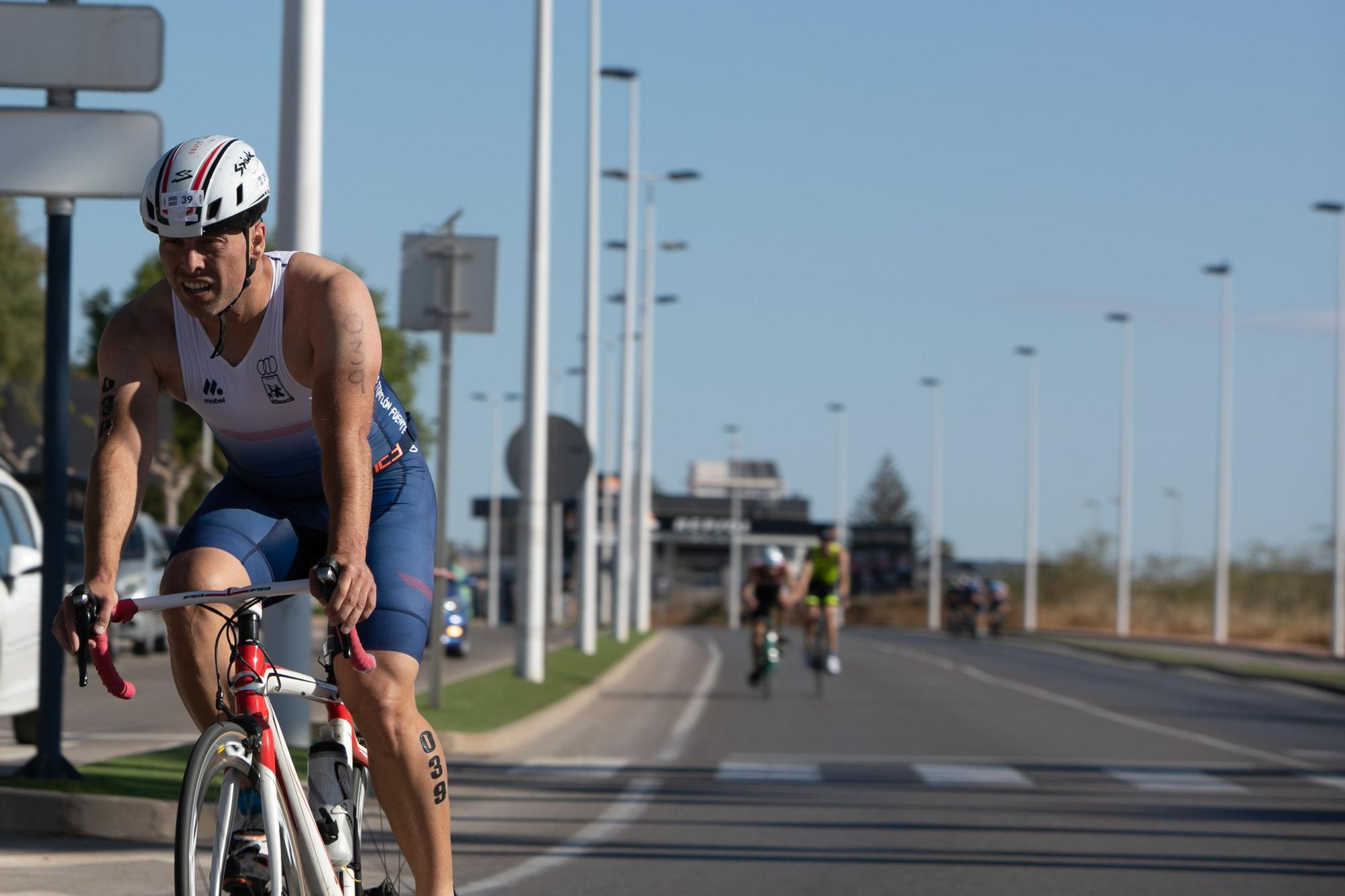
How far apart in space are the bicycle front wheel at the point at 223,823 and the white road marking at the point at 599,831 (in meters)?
3.28

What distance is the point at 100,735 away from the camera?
1325 cm

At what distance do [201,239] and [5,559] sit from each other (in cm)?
768

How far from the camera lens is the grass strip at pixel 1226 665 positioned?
97.2ft

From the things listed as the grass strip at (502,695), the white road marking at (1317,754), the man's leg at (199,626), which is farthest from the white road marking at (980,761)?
the man's leg at (199,626)

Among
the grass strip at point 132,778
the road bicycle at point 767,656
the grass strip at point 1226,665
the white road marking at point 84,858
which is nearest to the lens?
the white road marking at point 84,858

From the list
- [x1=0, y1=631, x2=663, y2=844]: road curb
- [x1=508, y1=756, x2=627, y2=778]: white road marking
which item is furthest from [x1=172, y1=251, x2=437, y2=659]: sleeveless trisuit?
[x1=508, y1=756, x2=627, y2=778]: white road marking

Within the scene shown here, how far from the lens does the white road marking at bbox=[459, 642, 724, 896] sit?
7664 millimetres

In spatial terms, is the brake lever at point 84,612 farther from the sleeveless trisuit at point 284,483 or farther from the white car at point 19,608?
the white car at point 19,608

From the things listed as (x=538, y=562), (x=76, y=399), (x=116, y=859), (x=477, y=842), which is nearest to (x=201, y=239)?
(x=116, y=859)

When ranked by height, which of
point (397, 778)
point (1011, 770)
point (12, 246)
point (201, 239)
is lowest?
point (1011, 770)

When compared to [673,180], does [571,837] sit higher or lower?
lower

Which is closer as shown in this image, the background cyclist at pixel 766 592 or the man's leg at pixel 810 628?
the background cyclist at pixel 766 592

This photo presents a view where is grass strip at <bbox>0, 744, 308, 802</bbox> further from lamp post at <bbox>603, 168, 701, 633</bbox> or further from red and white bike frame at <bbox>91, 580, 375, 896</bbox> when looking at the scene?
lamp post at <bbox>603, 168, 701, 633</bbox>

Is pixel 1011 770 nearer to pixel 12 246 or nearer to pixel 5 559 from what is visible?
pixel 5 559
